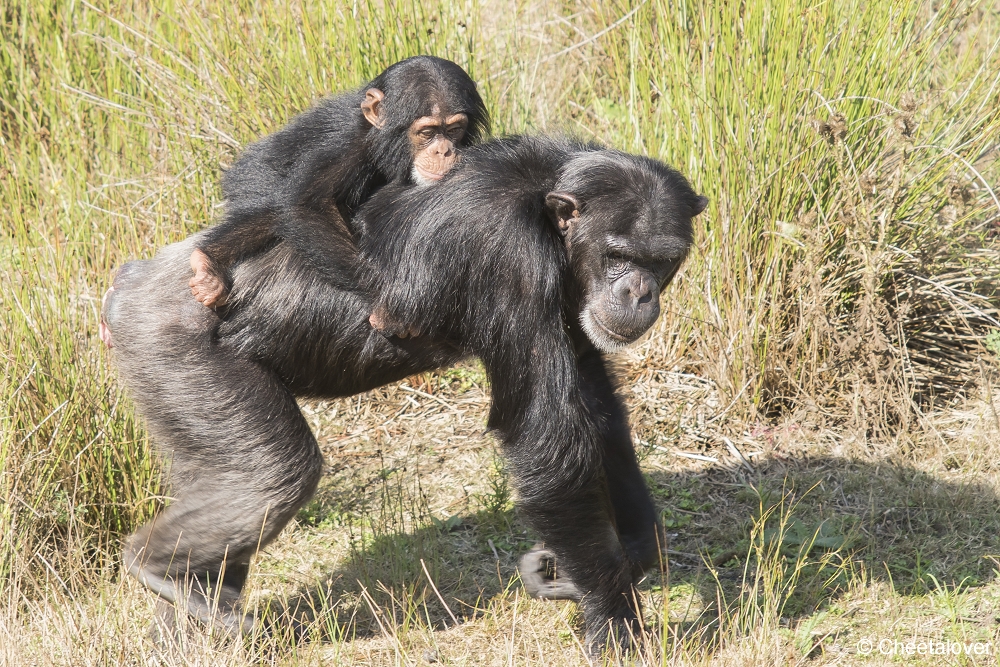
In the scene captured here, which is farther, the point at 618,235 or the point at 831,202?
the point at 831,202

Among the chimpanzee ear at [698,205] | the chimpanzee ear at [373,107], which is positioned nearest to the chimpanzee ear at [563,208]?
the chimpanzee ear at [698,205]

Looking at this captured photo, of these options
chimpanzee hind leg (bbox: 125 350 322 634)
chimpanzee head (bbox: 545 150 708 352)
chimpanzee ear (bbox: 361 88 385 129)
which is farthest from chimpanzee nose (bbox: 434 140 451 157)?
chimpanzee hind leg (bbox: 125 350 322 634)

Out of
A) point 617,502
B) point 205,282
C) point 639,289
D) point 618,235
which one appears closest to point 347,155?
point 205,282

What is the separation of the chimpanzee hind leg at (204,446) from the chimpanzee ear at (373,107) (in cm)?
106

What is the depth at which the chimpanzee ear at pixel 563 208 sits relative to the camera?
348 cm

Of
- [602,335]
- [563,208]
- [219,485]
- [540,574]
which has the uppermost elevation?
[563,208]

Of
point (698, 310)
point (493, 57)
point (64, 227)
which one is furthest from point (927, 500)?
point (64, 227)

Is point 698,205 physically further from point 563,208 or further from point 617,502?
point 617,502

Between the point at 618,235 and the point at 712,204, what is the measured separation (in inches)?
74.1

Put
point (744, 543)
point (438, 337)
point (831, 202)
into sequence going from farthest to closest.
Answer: point (831, 202) < point (744, 543) < point (438, 337)

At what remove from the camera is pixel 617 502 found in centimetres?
390

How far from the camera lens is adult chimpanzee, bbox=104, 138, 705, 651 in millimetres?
3377

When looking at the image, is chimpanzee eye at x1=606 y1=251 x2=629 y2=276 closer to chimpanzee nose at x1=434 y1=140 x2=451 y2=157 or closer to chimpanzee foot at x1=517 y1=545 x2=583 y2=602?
chimpanzee nose at x1=434 y1=140 x2=451 y2=157

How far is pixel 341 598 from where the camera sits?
4.29 metres
